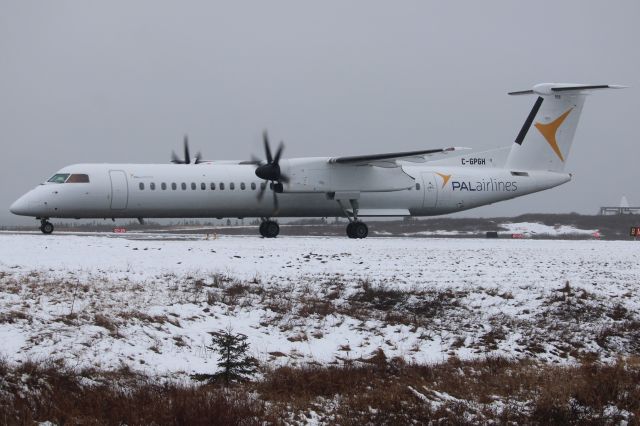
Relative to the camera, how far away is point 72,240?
25.7 metres

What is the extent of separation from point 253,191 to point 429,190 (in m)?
8.76

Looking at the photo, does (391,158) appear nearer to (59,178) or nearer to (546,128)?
(546,128)

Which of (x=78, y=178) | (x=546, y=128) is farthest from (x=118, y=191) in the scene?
(x=546, y=128)

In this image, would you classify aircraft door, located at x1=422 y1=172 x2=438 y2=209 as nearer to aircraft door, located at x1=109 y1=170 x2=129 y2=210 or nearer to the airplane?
the airplane

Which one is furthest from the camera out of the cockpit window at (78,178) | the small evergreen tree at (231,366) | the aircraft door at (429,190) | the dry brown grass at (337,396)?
the aircraft door at (429,190)

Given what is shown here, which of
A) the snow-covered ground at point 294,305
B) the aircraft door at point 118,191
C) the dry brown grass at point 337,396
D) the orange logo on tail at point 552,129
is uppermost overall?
the orange logo on tail at point 552,129

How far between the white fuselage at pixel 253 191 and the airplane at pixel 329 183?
0.05 metres

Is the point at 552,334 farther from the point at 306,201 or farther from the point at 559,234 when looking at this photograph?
the point at 559,234

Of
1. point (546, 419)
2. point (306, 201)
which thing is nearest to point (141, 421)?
point (546, 419)

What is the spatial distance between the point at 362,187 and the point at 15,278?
65.3 ft

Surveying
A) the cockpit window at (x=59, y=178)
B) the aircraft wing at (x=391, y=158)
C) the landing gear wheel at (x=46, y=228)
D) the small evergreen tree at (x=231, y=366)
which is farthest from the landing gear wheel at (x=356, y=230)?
the small evergreen tree at (x=231, y=366)

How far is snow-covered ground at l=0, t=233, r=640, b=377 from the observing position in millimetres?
14250

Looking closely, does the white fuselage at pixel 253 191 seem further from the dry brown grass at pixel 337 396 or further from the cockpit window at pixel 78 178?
the dry brown grass at pixel 337 396

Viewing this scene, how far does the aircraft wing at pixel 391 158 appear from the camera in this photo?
1282 inches
